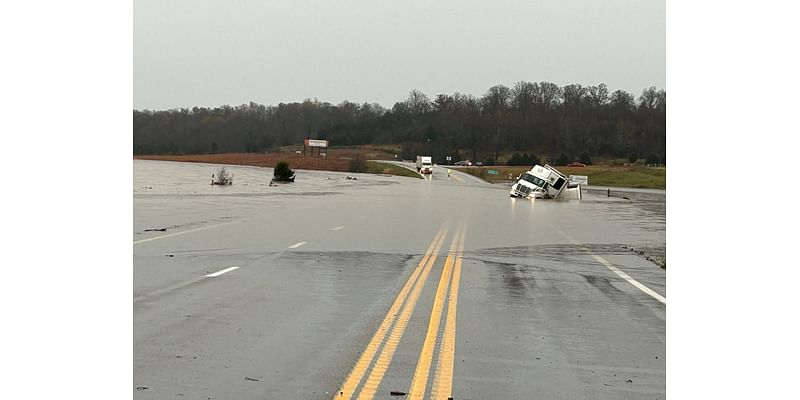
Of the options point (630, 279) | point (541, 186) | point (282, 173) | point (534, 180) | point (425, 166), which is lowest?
point (630, 279)

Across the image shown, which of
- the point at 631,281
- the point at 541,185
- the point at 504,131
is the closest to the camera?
the point at 631,281

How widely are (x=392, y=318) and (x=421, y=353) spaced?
1931 mm

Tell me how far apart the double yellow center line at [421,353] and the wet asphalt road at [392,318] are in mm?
24

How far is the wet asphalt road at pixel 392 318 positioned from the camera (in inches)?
263

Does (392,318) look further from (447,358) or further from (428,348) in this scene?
(447,358)

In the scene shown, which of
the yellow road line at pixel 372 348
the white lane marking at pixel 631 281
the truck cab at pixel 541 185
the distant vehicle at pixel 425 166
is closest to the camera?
the yellow road line at pixel 372 348

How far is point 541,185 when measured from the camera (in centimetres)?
5912

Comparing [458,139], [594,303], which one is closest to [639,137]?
[458,139]

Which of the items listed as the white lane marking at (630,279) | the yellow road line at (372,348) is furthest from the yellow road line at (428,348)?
the white lane marking at (630,279)

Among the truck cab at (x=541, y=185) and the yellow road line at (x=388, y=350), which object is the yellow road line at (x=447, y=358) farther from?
the truck cab at (x=541, y=185)

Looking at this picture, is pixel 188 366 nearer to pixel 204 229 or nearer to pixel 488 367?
pixel 488 367

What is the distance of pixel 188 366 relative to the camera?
7012mm

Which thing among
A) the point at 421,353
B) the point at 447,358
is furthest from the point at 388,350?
the point at 447,358

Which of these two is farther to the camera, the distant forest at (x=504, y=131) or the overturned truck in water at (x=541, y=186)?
the distant forest at (x=504, y=131)
